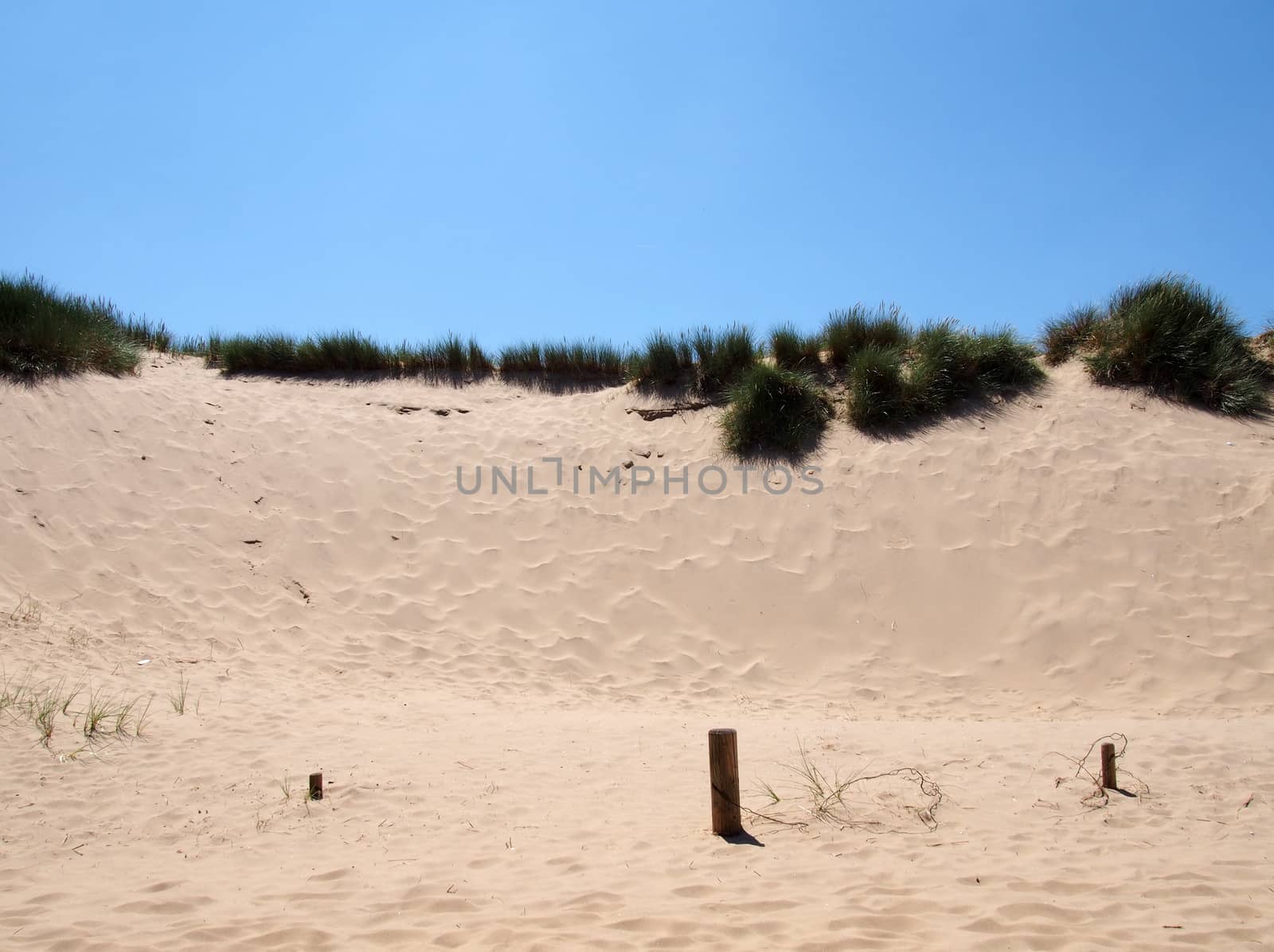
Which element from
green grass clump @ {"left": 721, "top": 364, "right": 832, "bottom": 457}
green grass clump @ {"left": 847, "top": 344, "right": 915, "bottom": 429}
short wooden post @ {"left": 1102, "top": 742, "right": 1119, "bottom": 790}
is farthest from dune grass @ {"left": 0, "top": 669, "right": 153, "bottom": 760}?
green grass clump @ {"left": 847, "top": 344, "right": 915, "bottom": 429}

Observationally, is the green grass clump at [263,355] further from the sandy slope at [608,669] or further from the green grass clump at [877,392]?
the green grass clump at [877,392]

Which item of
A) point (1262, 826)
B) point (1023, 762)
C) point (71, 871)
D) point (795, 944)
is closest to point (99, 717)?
point (71, 871)

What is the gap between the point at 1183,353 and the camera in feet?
32.3

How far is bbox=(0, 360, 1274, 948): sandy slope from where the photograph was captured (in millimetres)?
3430

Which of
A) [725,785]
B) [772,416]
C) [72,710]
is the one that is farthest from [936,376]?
[72,710]

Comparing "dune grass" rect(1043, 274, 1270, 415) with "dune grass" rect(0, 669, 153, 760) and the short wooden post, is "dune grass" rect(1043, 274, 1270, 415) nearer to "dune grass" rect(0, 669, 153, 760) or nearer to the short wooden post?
the short wooden post

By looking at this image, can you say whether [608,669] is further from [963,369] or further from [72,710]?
[963,369]

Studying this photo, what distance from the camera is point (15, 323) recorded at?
34.4 ft

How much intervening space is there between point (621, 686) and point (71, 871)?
4295mm

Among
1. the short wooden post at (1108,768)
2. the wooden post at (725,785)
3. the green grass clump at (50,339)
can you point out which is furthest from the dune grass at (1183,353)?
the green grass clump at (50,339)

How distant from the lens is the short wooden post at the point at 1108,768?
181 inches

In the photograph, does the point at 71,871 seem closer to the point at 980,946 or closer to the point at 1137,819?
the point at 980,946

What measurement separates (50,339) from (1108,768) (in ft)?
39.1

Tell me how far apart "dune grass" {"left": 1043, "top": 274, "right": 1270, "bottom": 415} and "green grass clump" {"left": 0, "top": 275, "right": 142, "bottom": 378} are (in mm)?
12588
